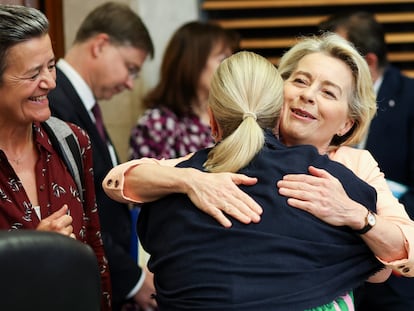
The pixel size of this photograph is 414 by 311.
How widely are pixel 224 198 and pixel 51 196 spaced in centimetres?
69

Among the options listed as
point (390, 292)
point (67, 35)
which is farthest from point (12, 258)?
point (67, 35)

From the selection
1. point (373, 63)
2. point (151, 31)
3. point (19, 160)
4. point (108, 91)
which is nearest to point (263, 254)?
point (19, 160)

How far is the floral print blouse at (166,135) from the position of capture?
427cm

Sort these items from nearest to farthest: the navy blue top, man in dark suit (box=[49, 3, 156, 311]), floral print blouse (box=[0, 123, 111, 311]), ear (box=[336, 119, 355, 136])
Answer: the navy blue top < floral print blouse (box=[0, 123, 111, 311]) < ear (box=[336, 119, 355, 136]) < man in dark suit (box=[49, 3, 156, 311])

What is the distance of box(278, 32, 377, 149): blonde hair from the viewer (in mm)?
2651

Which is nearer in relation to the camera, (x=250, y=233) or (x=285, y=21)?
(x=250, y=233)

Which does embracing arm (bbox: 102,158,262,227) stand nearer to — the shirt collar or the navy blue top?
the navy blue top

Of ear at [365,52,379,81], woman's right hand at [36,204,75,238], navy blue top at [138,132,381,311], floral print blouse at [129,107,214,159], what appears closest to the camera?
navy blue top at [138,132,381,311]

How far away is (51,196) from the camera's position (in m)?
2.60

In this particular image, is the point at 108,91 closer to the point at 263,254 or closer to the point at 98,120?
the point at 98,120

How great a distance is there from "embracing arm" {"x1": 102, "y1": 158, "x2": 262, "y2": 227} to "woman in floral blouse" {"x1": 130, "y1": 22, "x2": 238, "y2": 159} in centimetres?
179

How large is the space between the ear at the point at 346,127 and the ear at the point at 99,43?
5.07ft

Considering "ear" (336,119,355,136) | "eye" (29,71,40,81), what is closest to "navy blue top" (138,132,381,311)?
"ear" (336,119,355,136)

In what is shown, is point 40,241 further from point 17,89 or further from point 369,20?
point 369,20
